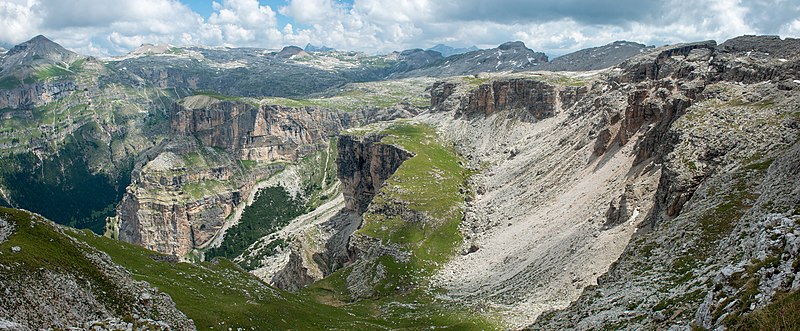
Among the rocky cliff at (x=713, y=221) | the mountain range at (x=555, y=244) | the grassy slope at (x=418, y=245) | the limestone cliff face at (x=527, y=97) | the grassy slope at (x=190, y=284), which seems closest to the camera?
the rocky cliff at (x=713, y=221)

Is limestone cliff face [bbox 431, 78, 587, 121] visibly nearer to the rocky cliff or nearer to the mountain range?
the mountain range

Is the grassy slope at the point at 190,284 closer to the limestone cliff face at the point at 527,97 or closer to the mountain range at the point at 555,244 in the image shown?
the mountain range at the point at 555,244

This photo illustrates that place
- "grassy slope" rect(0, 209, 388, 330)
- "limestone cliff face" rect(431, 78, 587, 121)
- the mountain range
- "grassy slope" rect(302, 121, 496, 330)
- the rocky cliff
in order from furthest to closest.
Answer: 1. "limestone cliff face" rect(431, 78, 587, 121)
2. "grassy slope" rect(302, 121, 496, 330)
3. "grassy slope" rect(0, 209, 388, 330)
4. the mountain range
5. the rocky cliff

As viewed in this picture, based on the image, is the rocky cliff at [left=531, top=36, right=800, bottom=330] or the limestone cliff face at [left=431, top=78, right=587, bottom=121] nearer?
the rocky cliff at [left=531, top=36, right=800, bottom=330]

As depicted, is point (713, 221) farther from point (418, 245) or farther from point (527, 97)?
point (527, 97)

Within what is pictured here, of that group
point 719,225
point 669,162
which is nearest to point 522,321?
point 719,225

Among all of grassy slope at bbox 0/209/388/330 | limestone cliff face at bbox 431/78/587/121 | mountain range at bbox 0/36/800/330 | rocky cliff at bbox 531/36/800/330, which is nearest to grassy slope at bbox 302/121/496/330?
mountain range at bbox 0/36/800/330

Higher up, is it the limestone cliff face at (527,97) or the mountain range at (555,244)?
the limestone cliff face at (527,97)

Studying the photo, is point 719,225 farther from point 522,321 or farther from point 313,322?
point 313,322

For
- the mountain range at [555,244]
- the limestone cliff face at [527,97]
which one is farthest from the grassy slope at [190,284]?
the limestone cliff face at [527,97]

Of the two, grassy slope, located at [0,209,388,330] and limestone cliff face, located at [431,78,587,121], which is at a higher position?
limestone cliff face, located at [431,78,587,121]

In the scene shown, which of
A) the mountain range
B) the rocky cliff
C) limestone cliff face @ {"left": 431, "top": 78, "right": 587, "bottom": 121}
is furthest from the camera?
limestone cliff face @ {"left": 431, "top": 78, "right": 587, "bottom": 121}

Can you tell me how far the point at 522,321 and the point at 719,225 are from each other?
75.5 ft

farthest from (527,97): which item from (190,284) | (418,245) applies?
(190,284)
